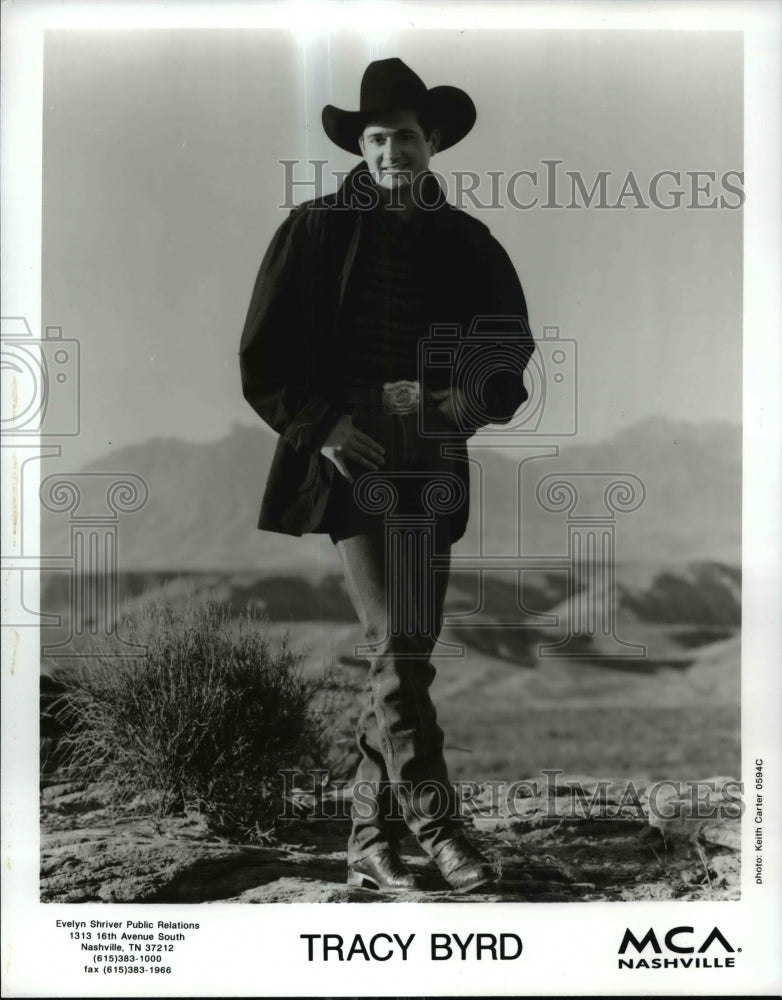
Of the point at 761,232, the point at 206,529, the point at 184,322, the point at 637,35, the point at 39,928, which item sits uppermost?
the point at 637,35

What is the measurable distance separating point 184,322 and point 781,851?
7.57ft

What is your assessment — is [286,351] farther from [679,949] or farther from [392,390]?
[679,949]

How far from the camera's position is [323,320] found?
2889 mm

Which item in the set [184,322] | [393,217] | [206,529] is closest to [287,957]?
[206,529]

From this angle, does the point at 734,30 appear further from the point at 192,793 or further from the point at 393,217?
the point at 192,793

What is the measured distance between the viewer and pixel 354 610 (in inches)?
115

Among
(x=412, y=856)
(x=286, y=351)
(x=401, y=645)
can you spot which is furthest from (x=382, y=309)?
(x=412, y=856)

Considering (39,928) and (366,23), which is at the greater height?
(366,23)

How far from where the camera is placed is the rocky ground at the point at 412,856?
2877 mm

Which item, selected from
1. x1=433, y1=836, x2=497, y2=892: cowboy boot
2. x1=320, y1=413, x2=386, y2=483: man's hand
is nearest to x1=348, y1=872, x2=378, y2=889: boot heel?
x1=433, y1=836, x2=497, y2=892: cowboy boot

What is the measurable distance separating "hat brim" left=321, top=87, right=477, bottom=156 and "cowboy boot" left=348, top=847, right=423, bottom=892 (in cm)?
201

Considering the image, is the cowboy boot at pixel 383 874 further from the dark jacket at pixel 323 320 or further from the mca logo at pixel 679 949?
the dark jacket at pixel 323 320

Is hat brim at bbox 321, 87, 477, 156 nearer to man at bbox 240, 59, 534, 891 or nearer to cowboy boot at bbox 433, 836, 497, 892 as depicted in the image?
man at bbox 240, 59, 534, 891

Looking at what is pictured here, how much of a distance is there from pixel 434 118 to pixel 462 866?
7.01 ft
